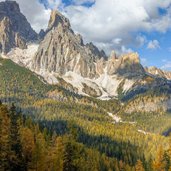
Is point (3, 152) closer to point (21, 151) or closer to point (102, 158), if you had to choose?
point (21, 151)

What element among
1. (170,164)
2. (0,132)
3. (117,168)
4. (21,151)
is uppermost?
(0,132)

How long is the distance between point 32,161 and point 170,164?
236ft

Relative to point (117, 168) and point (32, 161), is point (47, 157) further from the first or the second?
point (117, 168)

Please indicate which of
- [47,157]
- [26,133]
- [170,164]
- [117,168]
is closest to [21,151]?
[47,157]

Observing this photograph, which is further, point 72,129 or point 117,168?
point 117,168

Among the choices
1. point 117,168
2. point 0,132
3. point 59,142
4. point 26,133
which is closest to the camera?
point 0,132

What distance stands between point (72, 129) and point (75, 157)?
663 cm

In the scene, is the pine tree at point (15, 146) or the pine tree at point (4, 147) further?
the pine tree at point (15, 146)

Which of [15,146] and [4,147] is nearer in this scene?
[4,147]

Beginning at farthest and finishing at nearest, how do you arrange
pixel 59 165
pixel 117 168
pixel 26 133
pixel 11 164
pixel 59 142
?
pixel 117 168, pixel 26 133, pixel 59 142, pixel 59 165, pixel 11 164

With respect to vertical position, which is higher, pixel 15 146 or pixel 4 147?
pixel 4 147

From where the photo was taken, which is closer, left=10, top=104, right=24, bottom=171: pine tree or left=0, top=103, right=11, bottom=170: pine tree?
left=0, top=103, right=11, bottom=170: pine tree

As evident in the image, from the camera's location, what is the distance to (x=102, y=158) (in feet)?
629

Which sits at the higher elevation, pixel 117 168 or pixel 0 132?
pixel 0 132
